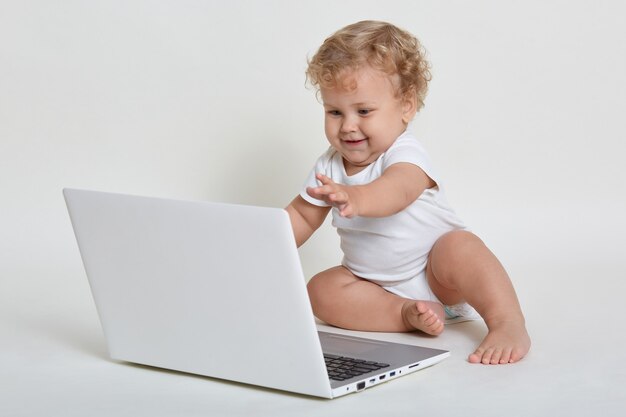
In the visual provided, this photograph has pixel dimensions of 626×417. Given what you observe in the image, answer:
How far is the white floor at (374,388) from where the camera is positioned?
155cm

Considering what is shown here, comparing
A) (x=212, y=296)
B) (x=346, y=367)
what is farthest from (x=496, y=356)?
(x=212, y=296)

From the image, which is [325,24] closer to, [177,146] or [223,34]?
[223,34]

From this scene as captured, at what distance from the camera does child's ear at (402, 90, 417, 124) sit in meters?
2.09

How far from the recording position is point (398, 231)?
2.06 metres

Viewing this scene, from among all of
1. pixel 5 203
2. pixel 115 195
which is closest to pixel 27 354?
pixel 115 195

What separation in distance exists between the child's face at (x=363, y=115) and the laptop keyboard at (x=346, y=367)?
463mm

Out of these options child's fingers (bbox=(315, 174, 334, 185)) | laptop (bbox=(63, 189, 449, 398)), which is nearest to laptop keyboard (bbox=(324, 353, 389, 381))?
laptop (bbox=(63, 189, 449, 398))

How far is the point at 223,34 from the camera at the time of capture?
293 centimetres

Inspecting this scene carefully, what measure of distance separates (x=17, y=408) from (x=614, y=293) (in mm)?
1266

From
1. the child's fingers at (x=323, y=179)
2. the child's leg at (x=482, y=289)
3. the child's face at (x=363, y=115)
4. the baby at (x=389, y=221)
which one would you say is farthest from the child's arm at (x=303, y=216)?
the child's fingers at (x=323, y=179)

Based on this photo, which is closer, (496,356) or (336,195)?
(336,195)

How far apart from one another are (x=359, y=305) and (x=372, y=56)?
0.46 m

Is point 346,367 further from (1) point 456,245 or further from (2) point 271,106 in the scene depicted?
(2) point 271,106

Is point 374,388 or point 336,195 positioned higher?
point 336,195
